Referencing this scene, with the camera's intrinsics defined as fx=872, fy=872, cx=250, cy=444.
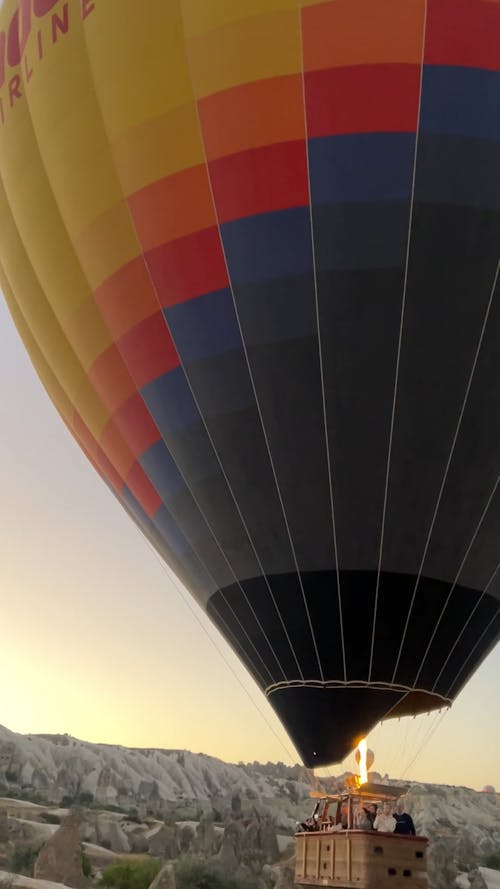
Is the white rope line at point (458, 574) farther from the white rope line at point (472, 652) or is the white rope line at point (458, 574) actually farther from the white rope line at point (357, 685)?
the white rope line at point (472, 652)

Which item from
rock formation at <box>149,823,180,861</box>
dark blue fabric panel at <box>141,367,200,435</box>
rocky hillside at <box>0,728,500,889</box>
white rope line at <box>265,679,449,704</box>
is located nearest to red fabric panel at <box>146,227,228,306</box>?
dark blue fabric panel at <box>141,367,200,435</box>

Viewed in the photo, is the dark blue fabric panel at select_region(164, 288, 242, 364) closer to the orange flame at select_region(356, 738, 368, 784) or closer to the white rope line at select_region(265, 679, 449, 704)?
the white rope line at select_region(265, 679, 449, 704)

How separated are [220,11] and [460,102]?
2714 mm

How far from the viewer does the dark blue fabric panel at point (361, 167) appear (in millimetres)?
8773

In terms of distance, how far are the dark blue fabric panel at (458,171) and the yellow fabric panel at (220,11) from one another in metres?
2.05

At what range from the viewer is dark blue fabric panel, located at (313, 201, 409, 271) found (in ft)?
29.2

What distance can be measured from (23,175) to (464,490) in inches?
282

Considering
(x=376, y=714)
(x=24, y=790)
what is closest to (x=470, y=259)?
(x=376, y=714)

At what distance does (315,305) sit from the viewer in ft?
30.1

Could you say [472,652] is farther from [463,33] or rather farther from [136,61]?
[136,61]

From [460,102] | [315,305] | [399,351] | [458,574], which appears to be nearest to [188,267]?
[315,305]

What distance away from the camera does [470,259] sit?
8.93m

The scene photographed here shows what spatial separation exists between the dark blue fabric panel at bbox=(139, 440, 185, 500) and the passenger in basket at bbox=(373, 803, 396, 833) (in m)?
4.25

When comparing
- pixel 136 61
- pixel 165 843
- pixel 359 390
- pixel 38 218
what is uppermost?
pixel 136 61
